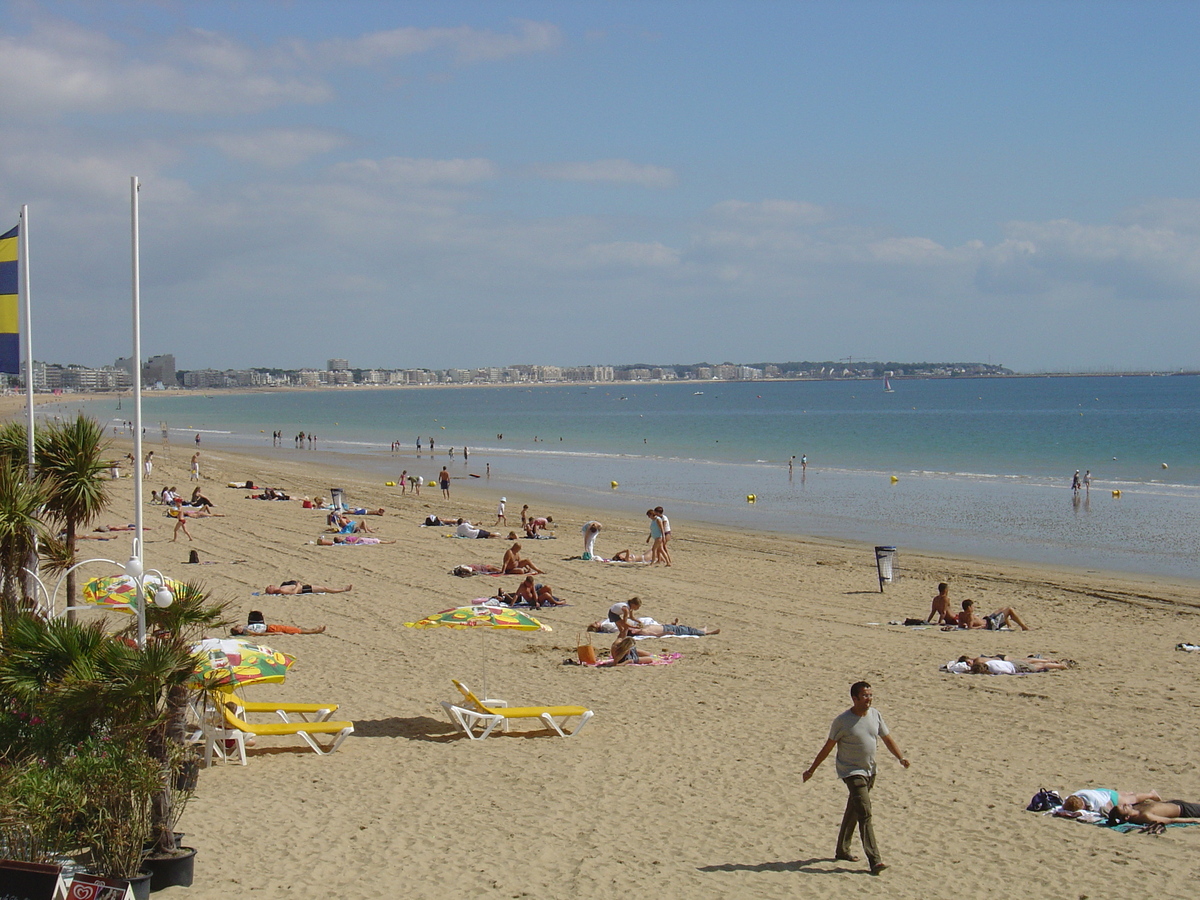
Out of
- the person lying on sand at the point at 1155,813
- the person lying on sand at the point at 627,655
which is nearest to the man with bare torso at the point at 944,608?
the person lying on sand at the point at 627,655

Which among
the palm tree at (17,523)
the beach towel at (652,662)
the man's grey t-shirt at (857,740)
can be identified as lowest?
the beach towel at (652,662)

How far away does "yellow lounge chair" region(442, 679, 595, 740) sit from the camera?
30.8ft

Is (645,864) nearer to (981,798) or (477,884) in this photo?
(477,884)

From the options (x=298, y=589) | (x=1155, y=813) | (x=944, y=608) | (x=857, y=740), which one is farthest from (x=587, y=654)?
(x=1155, y=813)

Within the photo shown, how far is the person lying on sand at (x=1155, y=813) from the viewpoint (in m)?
7.34

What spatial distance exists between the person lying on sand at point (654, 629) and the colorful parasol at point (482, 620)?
2.72 ft

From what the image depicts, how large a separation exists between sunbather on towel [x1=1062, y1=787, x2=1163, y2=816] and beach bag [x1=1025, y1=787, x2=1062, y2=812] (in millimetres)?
54

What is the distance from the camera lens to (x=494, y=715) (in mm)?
9398

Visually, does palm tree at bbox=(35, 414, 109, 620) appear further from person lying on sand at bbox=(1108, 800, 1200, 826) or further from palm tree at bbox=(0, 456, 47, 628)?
person lying on sand at bbox=(1108, 800, 1200, 826)

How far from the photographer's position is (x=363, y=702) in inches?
411

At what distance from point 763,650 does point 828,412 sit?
350 ft

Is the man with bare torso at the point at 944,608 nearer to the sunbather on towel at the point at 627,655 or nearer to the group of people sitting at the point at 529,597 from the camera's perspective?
the sunbather on towel at the point at 627,655

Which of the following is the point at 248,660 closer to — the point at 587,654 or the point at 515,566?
the point at 587,654

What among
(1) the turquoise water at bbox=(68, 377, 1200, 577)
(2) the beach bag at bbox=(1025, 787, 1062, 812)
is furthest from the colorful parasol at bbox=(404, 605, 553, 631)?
(1) the turquoise water at bbox=(68, 377, 1200, 577)
